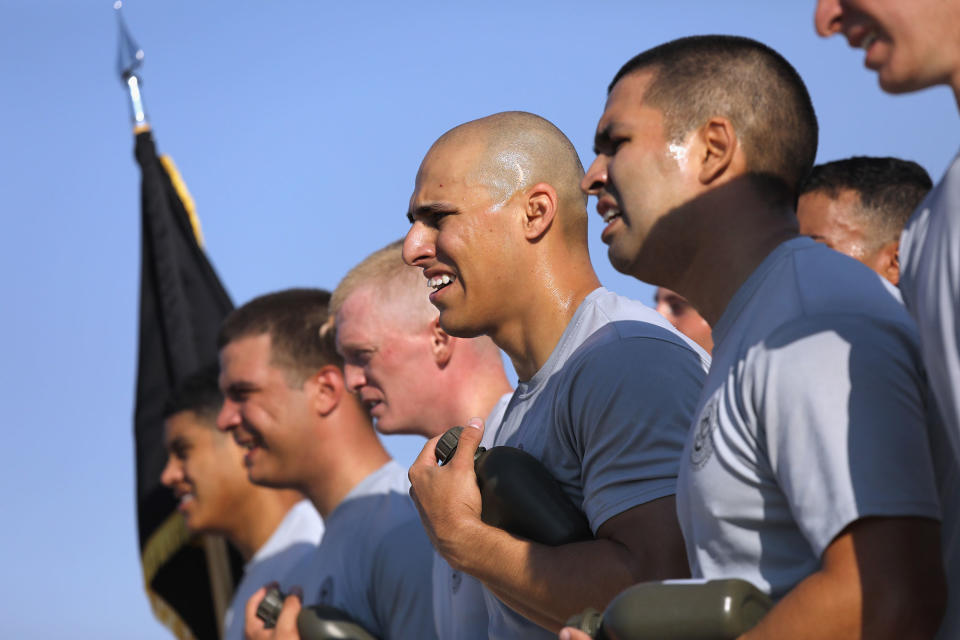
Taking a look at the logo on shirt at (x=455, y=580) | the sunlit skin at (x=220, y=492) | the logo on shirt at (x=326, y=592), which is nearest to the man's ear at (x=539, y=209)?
the logo on shirt at (x=455, y=580)

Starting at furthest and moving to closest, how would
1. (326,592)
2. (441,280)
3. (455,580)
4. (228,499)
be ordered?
(228,499) → (326,592) → (455,580) → (441,280)

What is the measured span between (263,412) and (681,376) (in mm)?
2724

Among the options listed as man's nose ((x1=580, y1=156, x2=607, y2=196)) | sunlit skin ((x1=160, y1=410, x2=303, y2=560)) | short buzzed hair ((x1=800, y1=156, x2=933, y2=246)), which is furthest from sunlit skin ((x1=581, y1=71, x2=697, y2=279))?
sunlit skin ((x1=160, y1=410, x2=303, y2=560))

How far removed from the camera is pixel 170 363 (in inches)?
314

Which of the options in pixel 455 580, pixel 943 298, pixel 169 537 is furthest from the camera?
pixel 169 537

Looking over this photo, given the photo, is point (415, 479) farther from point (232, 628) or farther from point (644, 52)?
point (232, 628)

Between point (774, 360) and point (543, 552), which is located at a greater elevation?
point (774, 360)

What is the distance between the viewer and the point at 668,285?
8.00 feet

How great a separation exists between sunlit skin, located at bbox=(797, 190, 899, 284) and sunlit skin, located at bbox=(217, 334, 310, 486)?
7.21 ft

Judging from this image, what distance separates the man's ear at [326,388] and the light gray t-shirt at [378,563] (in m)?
0.37

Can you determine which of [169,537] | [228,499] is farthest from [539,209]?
[169,537]

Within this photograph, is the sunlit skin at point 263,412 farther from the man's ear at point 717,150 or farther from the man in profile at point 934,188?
the man in profile at point 934,188

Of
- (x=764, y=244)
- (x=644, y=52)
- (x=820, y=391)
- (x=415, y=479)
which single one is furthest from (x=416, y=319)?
(x=820, y=391)

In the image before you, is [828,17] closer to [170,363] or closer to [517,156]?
[517,156]
